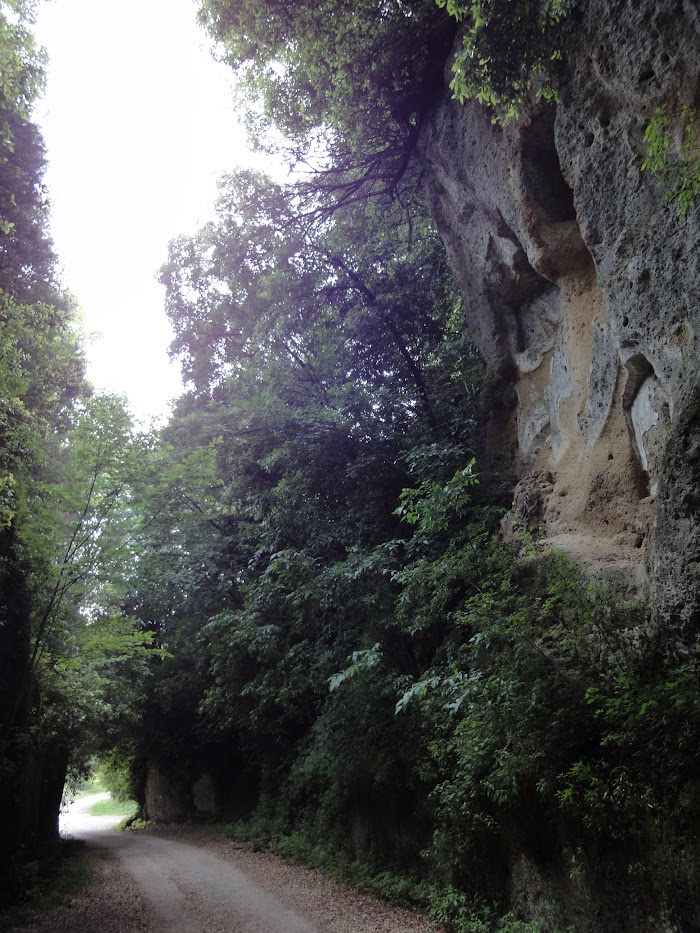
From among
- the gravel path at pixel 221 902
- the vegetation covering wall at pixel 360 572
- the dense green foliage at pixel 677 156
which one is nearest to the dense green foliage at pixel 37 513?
the vegetation covering wall at pixel 360 572

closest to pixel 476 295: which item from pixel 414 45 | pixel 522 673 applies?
pixel 414 45

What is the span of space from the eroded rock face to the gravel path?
546 centimetres

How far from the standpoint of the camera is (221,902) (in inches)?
347

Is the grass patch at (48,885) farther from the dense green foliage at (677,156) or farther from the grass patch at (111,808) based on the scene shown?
the grass patch at (111,808)

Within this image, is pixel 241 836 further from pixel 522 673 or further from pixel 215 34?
pixel 215 34

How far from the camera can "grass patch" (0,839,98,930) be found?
8125mm

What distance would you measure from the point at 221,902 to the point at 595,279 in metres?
10.4

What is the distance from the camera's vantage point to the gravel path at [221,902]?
24.9ft

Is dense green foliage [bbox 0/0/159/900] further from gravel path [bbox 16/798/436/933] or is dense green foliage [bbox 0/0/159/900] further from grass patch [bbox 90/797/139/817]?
grass patch [bbox 90/797/139/817]

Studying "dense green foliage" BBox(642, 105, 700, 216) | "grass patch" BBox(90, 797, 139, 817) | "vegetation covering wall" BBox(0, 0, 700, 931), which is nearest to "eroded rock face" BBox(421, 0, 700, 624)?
"dense green foliage" BBox(642, 105, 700, 216)

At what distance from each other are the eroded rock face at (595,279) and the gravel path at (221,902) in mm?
5457

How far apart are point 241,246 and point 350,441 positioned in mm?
5812

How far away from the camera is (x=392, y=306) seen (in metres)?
13.8

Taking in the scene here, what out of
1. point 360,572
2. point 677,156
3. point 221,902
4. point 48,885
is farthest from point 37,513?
point 677,156
